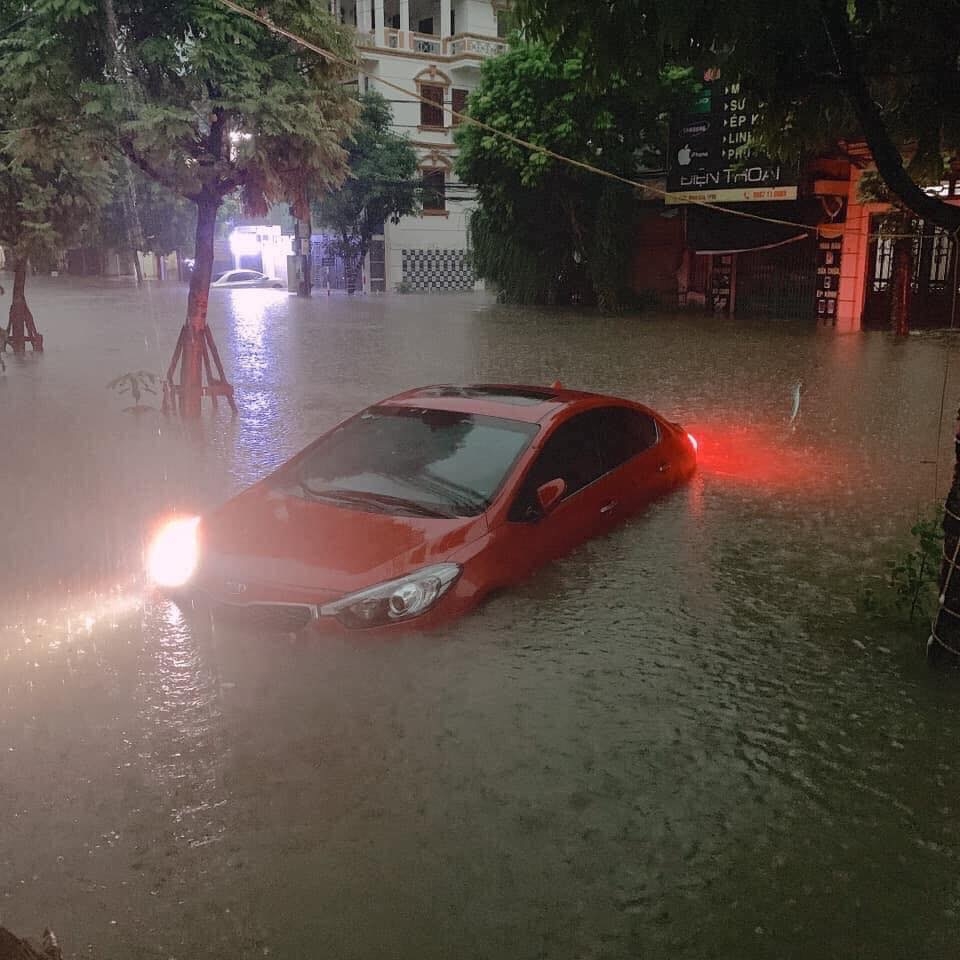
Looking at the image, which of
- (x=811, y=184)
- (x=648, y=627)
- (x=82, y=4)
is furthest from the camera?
(x=811, y=184)

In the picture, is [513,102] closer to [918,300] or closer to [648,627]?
[918,300]


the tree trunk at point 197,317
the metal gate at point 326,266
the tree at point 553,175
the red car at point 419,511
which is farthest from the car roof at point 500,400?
the metal gate at point 326,266

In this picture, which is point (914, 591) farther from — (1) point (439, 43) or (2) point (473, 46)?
(1) point (439, 43)

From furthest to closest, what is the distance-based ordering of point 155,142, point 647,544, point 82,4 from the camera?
1. point 155,142
2. point 82,4
3. point 647,544

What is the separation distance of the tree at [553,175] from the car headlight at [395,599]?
23024mm

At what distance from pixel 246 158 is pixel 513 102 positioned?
1968 cm

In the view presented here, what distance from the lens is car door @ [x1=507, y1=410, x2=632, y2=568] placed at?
20.2 ft

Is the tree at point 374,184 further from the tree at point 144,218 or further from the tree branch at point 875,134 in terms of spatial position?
the tree branch at point 875,134

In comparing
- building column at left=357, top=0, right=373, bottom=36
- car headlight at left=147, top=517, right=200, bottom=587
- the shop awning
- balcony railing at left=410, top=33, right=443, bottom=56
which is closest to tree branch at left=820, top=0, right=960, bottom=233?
car headlight at left=147, top=517, right=200, bottom=587

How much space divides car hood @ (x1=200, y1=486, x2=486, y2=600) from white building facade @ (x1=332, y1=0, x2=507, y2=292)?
42731 mm

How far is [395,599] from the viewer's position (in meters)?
5.33

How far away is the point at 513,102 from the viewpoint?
29.9 m

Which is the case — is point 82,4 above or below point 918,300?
above

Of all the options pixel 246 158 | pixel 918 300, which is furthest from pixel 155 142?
pixel 918 300
